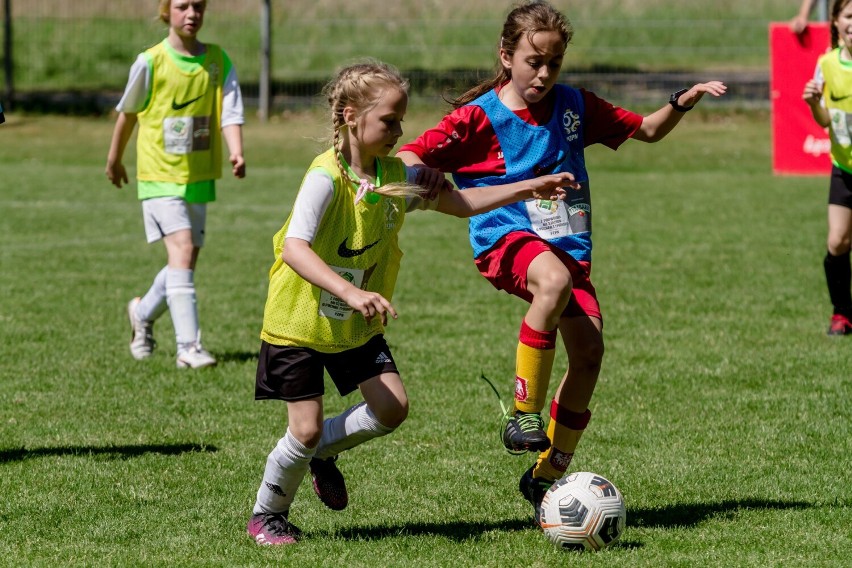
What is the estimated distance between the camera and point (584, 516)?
4699 millimetres

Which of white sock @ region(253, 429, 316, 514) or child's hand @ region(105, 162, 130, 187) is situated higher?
child's hand @ region(105, 162, 130, 187)

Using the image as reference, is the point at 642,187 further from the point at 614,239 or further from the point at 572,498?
the point at 572,498

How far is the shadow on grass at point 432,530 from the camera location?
4.91 m

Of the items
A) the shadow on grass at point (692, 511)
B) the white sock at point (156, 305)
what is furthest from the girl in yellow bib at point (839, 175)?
the white sock at point (156, 305)

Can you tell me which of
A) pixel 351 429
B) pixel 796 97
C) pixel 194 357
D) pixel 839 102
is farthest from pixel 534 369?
pixel 796 97

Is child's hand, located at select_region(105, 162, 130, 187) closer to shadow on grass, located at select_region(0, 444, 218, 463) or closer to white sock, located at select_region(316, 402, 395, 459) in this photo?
shadow on grass, located at select_region(0, 444, 218, 463)

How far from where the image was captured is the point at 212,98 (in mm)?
8281

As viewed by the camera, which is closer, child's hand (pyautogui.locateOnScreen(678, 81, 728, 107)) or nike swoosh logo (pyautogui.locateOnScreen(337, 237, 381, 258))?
nike swoosh logo (pyautogui.locateOnScreen(337, 237, 381, 258))

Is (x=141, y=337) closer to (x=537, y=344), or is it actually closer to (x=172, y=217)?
(x=172, y=217)

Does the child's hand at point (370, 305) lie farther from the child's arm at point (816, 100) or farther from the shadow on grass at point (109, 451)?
the child's arm at point (816, 100)

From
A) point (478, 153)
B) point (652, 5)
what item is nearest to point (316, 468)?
point (478, 153)

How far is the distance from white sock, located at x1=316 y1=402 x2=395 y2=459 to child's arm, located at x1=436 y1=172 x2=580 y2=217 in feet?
2.60

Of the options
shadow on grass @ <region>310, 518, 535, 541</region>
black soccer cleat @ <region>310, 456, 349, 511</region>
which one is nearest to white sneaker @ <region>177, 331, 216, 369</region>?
black soccer cleat @ <region>310, 456, 349, 511</region>

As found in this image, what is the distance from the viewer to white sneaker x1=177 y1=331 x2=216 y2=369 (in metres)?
7.91
